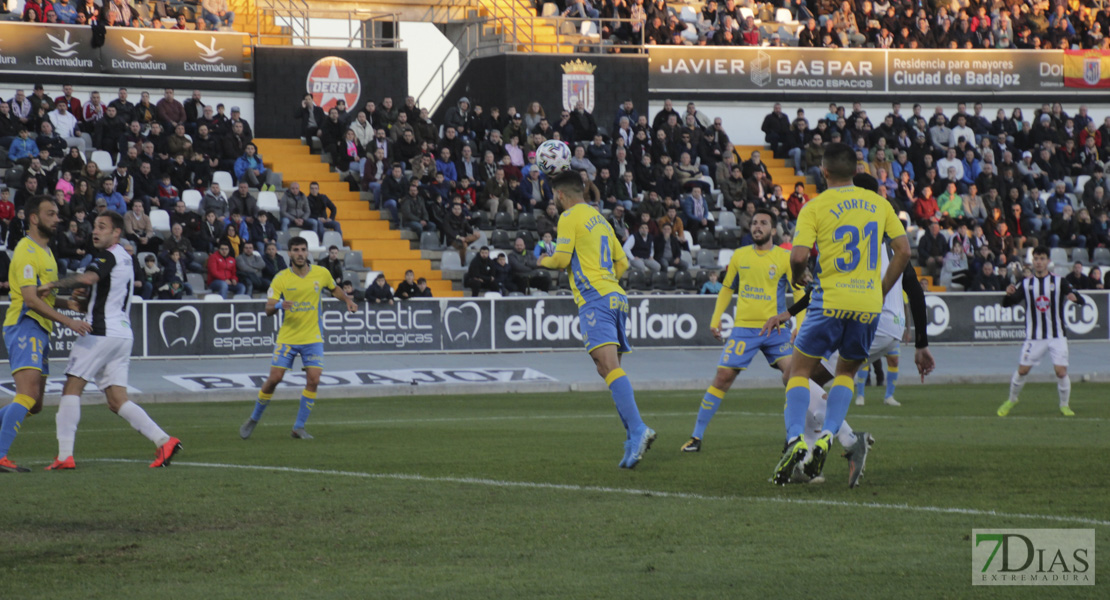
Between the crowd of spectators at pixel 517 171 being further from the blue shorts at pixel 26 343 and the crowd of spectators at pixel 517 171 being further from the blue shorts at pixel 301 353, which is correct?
the blue shorts at pixel 26 343

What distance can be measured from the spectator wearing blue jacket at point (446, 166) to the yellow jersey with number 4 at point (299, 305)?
15.9 metres

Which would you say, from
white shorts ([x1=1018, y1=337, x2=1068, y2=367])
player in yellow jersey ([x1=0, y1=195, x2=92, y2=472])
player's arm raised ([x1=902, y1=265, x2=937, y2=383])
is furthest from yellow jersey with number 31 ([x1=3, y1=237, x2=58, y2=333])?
white shorts ([x1=1018, y1=337, x2=1068, y2=367])

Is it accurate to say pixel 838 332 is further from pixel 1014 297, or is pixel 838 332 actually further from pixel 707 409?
pixel 1014 297

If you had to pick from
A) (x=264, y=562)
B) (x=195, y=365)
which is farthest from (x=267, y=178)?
(x=264, y=562)

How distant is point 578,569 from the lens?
6141 millimetres

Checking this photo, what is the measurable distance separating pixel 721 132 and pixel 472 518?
2768 cm

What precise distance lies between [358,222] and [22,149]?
7334 mm

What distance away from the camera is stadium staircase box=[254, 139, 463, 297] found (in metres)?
28.4

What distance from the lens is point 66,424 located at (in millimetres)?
10523

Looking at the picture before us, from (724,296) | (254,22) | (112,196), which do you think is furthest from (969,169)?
(724,296)

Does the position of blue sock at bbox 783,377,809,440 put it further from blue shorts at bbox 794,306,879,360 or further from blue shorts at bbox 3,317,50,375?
blue shorts at bbox 3,317,50,375

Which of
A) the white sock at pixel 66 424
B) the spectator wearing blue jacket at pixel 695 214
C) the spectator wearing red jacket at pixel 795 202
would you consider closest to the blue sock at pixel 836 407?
the white sock at pixel 66 424

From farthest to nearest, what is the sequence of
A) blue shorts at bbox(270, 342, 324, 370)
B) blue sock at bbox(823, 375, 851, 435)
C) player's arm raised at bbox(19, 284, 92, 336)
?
blue shorts at bbox(270, 342, 324, 370)
player's arm raised at bbox(19, 284, 92, 336)
blue sock at bbox(823, 375, 851, 435)

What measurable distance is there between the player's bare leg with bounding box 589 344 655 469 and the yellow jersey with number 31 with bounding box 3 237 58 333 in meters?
4.54
